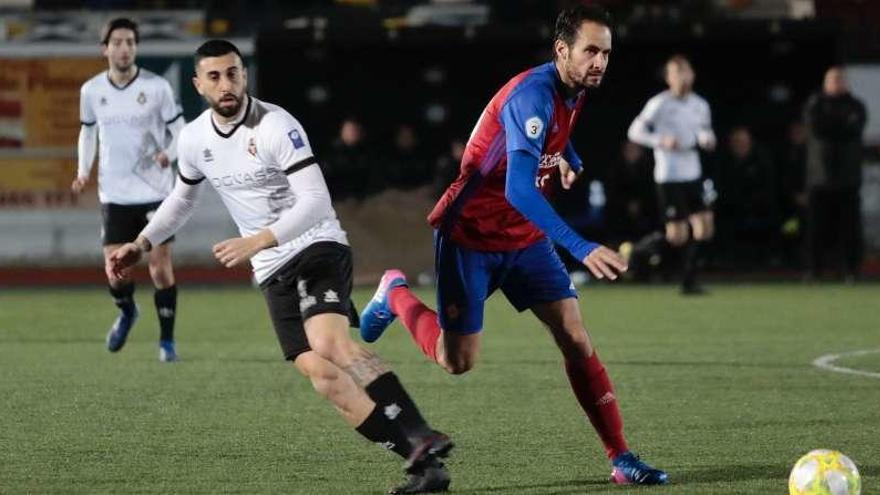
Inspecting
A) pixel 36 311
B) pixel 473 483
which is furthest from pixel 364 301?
pixel 473 483

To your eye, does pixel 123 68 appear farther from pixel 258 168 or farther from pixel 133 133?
pixel 258 168

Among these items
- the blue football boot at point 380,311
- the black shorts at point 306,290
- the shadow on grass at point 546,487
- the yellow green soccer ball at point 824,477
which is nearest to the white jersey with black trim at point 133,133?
the blue football boot at point 380,311

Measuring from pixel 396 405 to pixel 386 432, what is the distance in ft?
0.35

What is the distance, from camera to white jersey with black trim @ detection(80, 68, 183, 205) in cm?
1227

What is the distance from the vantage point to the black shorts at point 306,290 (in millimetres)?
6973

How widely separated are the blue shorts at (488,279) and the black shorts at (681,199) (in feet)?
32.9

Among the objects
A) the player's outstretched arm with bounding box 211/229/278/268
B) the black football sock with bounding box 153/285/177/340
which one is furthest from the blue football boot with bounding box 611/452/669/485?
the black football sock with bounding box 153/285/177/340

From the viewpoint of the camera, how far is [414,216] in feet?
66.9

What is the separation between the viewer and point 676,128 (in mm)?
17203

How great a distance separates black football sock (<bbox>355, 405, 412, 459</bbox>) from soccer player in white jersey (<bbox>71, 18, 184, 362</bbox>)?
5.62 m

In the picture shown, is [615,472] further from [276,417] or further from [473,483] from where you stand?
[276,417]

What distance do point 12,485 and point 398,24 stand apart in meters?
14.8

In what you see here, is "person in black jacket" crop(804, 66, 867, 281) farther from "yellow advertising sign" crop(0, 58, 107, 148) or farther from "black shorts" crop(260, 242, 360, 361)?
"black shorts" crop(260, 242, 360, 361)

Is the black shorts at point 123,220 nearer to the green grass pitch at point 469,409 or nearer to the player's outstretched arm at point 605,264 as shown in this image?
the green grass pitch at point 469,409
